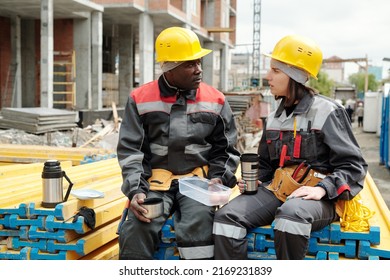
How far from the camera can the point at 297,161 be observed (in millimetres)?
3553

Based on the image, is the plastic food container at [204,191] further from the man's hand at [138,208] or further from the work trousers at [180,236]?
the man's hand at [138,208]

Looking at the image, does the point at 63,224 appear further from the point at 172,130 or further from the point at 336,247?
the point at 336,247

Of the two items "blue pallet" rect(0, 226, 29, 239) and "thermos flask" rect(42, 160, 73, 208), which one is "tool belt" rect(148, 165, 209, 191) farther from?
"blue pallet" rect(0, 226, 29, 239)

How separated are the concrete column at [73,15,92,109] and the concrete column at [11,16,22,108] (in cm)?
270

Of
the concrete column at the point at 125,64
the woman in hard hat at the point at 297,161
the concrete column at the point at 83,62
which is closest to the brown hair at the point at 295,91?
the woman in hard hat at the point at 297,161

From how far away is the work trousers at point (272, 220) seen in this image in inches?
122

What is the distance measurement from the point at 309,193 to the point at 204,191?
0.78 metres

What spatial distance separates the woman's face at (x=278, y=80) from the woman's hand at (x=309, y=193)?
76 cm

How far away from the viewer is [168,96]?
383 cm

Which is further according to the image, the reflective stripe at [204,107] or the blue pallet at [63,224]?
the reflective stripe at [204,107]

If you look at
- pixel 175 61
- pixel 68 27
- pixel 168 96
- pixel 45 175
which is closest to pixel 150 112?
pixel 168 96

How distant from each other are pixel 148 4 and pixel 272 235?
21107 millimetres

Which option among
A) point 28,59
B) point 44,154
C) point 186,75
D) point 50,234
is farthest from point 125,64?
point 50,234
